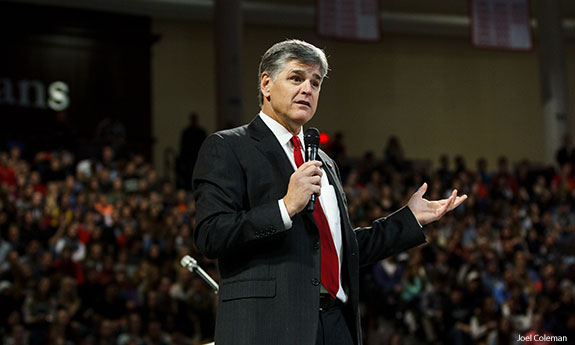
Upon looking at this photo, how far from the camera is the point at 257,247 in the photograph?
7.45 ft

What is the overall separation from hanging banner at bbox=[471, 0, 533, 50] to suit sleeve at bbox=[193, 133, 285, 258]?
38.4 feet

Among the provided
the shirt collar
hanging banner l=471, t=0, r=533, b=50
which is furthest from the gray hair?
hanging banner l=471, t=0, r=533, b=50

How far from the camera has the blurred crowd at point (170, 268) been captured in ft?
27.8

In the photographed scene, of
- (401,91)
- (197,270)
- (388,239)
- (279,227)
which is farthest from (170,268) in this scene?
(401,91)

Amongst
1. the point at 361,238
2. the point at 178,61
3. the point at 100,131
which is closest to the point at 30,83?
the point at 100,131

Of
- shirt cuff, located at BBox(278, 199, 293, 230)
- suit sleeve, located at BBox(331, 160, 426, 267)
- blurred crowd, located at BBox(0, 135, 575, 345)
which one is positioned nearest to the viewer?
shirt cuff, located at BBox(278, 199, 293, 230)

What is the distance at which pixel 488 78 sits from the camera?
20.0 meters

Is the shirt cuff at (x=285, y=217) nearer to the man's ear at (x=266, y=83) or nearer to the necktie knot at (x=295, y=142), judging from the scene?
the necktie knot at (x=295, y=142)

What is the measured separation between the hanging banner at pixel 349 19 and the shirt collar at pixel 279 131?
32.9ft

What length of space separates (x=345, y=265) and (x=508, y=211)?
36.6 feet

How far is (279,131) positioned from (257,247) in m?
0.39

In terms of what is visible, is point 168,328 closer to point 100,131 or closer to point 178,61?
point 100,131

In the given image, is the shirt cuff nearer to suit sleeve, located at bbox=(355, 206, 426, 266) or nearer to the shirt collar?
the shirt collar

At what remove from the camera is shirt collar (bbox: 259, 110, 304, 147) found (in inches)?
96.9
